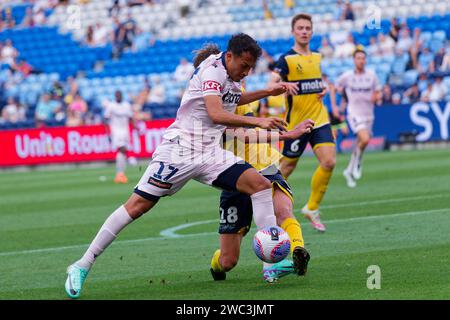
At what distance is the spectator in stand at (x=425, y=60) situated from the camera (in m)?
30.6

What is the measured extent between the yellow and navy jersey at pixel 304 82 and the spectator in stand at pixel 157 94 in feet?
68.8

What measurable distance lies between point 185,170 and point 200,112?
0.50m

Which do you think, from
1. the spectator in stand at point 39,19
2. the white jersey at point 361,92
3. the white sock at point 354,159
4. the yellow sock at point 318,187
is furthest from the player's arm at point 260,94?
the spectator in stand at point 39,19

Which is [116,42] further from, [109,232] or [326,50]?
[109,232]

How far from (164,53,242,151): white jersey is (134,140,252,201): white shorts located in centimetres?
9

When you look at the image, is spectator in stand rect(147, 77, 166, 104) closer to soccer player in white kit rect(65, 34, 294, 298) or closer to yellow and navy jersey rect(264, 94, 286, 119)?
yellow and navy jersey rect(264, 94, 286, 119)

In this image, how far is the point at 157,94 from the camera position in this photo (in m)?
35.1

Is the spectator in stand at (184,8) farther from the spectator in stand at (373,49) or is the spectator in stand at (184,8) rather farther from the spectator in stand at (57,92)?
the spectator in stand at (373,49)

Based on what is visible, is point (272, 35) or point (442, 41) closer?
point (442, 41)

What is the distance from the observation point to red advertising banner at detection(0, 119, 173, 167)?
32688 millimetres
